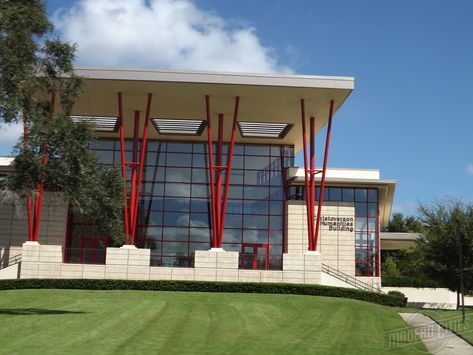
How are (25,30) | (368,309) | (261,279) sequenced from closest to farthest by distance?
(25,30)
(368,309)
(261,279)

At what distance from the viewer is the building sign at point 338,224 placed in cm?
4772

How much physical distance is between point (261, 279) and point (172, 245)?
11.0 meters

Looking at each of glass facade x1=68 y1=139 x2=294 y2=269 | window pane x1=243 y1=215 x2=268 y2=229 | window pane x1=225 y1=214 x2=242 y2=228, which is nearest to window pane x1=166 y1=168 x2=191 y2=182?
glass facade x1=68 y1=139 x2=294 y2=269

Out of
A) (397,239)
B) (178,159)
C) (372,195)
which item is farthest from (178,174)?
(397,239)

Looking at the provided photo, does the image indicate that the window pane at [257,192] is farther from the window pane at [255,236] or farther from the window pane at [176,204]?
the window pane at [176,204]

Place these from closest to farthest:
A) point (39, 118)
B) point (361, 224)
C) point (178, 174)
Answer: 1. point (39, 118)
2. point (361, 224)
3. point (178, 174)

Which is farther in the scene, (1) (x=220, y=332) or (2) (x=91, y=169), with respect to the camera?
(2) (x=91, y=169)

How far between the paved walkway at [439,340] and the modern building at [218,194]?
16751 millimetres

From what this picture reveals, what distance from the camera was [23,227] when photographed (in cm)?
4628

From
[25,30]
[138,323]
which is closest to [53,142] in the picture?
[25,30]

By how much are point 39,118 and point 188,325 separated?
872 cm

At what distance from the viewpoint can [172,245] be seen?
Result: 47.7 m

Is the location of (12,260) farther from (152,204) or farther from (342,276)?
(342,276)

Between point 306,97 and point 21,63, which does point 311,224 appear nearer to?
point 306,97
